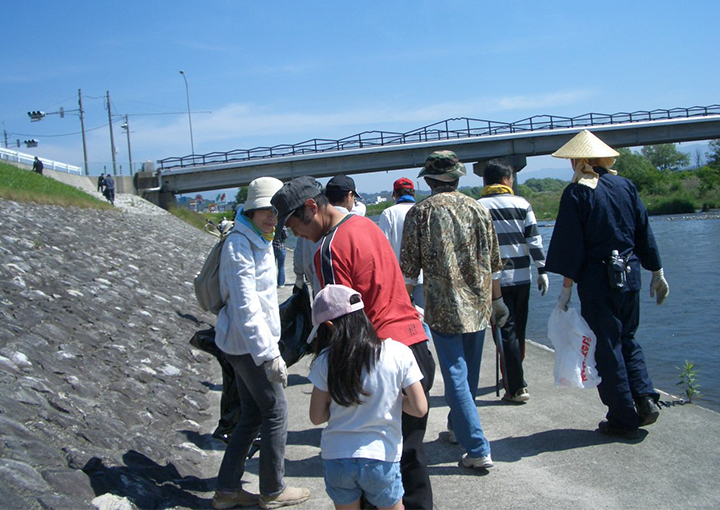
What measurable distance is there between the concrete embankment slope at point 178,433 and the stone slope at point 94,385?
0.01 meters

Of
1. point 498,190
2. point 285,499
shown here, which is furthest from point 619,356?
point 285,499

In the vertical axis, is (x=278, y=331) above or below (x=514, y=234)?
below

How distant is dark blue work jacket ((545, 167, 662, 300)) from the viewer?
4.59 m

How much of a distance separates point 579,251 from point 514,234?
3.22 ft

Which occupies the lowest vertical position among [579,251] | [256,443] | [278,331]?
[256,443]

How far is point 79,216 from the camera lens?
17.5 meters

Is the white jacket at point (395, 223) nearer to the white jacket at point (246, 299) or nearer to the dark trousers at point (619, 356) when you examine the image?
the dark trousers at point (619, 356)

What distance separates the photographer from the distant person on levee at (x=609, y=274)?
4555mm

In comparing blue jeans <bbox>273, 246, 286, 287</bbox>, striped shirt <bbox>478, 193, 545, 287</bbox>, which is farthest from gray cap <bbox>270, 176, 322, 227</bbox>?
blue jeans <bbox>273, 246, 286, 287</bbox>

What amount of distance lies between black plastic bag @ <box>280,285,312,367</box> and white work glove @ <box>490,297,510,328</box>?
135 centimetres

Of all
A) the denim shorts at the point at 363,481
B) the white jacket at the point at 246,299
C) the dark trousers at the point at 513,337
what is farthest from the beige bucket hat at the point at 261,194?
the dark trousers at the point at 513,337

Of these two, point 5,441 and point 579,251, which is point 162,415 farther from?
point 579,251

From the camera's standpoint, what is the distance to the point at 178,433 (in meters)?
5.05

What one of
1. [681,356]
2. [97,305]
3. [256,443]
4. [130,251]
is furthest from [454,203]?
[130,251]
